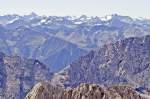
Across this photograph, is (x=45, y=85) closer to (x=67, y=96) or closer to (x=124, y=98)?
(x=67, y=96)

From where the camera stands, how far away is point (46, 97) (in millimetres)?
94438

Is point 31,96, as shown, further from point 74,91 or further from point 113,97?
point 113,97

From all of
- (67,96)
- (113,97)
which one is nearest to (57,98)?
(67,96)

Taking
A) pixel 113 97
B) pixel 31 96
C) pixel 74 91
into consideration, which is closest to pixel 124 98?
pixel 113 97

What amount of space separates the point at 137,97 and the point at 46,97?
1578 cm

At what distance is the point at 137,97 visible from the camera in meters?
99.1

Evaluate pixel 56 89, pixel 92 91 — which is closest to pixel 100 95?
pixel 92 91

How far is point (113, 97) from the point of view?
94.5 m

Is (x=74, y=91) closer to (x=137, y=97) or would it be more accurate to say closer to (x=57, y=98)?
(x=57, y=98)

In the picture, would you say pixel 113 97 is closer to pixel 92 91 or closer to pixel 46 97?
pixel 92 91

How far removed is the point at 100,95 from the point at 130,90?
692 cm

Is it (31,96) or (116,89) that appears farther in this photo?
(116,89)

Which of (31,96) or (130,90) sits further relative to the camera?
(130,90)

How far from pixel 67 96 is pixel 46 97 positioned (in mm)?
3373
